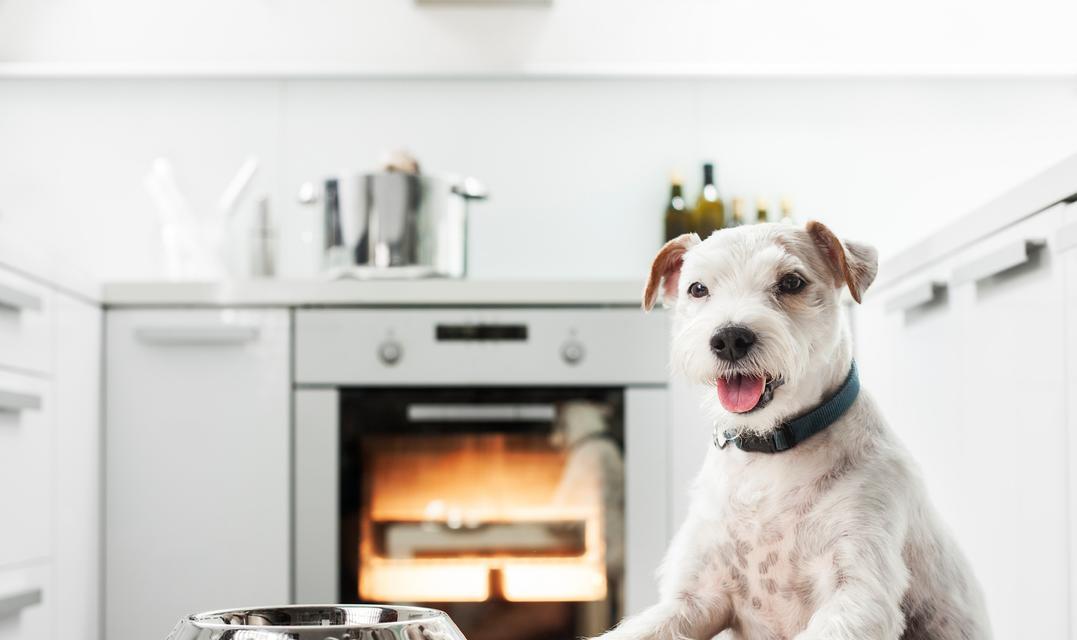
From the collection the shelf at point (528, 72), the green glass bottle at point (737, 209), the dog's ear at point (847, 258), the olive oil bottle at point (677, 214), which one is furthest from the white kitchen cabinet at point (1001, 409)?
the shelf at point (528, 72)

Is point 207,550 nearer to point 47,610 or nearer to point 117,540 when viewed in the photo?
point 117,540

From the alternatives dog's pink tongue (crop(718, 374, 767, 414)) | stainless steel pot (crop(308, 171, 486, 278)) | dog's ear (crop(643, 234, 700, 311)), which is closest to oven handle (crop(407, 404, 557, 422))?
stainless steel pot (crop(308, 171, 486, 278))

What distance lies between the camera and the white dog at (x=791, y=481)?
1141 millimetres

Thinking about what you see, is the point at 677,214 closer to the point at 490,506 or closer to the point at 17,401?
the point at 490,506

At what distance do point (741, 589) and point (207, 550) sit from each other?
1.71 metres

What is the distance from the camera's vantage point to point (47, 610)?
2.31 metres

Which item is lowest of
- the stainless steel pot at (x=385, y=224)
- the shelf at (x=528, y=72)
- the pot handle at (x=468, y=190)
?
the stainless steel pot at (x=385, y=224)

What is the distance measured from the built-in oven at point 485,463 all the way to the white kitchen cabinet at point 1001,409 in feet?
2.20

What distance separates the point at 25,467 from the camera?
2.22m

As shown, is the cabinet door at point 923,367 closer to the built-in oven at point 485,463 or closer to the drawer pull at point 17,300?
the built-in oven at point 485,463

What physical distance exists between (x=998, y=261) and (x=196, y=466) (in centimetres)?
178

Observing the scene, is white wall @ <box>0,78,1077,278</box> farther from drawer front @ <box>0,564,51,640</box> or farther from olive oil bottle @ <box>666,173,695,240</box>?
drawer front @ <box>0,564,51,640</box>

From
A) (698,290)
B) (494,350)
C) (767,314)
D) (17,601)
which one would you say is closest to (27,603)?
(17,601)

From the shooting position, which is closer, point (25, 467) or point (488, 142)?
point (25, 467)
